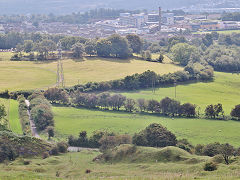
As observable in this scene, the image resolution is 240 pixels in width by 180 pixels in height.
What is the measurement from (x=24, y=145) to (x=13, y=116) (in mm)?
14677

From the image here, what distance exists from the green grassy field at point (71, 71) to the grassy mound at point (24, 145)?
28862 mm

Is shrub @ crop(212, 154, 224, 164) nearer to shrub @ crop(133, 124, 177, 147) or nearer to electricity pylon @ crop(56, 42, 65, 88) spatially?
shrub @ crop(133, 124, 177, 147)

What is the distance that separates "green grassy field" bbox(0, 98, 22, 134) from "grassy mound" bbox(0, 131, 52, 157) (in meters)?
7.44

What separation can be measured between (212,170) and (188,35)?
108235mm

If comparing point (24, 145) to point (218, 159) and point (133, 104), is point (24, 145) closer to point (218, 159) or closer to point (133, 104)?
point (218, 159)

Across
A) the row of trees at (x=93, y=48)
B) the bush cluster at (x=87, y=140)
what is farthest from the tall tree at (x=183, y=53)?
the bush cluster at (x=87, y=140)

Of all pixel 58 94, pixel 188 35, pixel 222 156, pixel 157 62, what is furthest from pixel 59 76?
pixel 188 35

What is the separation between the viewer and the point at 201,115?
5406 centimetres

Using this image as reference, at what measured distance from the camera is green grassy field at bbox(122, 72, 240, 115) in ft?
204

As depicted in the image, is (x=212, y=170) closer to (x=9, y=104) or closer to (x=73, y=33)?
(x=9, y=104)

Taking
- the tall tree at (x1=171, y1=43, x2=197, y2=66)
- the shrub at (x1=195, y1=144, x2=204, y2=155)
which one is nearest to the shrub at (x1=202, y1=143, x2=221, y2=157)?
the shrub at (x1=195, y1=144, x2=204, y2=155)

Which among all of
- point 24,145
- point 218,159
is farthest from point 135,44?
point 218,159

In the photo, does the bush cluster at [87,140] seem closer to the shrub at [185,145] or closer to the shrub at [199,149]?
the shrub at [185,145]

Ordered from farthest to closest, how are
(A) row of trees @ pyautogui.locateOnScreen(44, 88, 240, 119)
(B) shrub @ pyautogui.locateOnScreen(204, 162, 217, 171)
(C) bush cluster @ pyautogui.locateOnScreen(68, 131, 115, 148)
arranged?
1. (A) row of trees @ pyautogui.locateOnScreen(44, 88, 240, 119)
2. (C) bush cluster @ pyautogui.locateOnScreen(68, 131, 115, 148)
3. (B) shrub @ pyautogui.locateOnScreen(204, 162, 217, 171)
